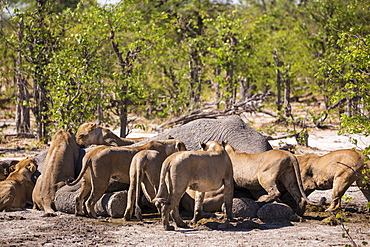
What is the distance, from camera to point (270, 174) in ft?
31.3

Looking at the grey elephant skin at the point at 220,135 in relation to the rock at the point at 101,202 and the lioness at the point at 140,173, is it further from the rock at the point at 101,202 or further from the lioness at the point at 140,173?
the rock at the point at 101,202

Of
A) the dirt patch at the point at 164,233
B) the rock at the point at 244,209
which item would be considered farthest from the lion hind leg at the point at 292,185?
the rock at the point at 244,209

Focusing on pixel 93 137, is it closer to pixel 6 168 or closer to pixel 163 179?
pixel 6 168

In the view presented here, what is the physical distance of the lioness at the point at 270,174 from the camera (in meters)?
9.52

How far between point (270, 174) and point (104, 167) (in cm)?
287

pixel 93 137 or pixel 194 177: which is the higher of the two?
pixel 93 137

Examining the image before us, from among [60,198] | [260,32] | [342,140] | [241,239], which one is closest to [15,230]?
[60,198]

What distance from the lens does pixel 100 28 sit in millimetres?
18875

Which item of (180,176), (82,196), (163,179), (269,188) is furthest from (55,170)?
(269,188)

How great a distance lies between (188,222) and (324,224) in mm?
2175

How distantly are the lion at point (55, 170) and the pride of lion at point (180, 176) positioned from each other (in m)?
0.02

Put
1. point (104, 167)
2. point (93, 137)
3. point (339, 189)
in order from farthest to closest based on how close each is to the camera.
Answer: point (93, 137) → point (339, 189) → point (104, 167)

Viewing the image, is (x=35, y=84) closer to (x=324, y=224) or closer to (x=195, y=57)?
(x=195, y=57)

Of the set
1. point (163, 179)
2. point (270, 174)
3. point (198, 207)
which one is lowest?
point (198, 207)
